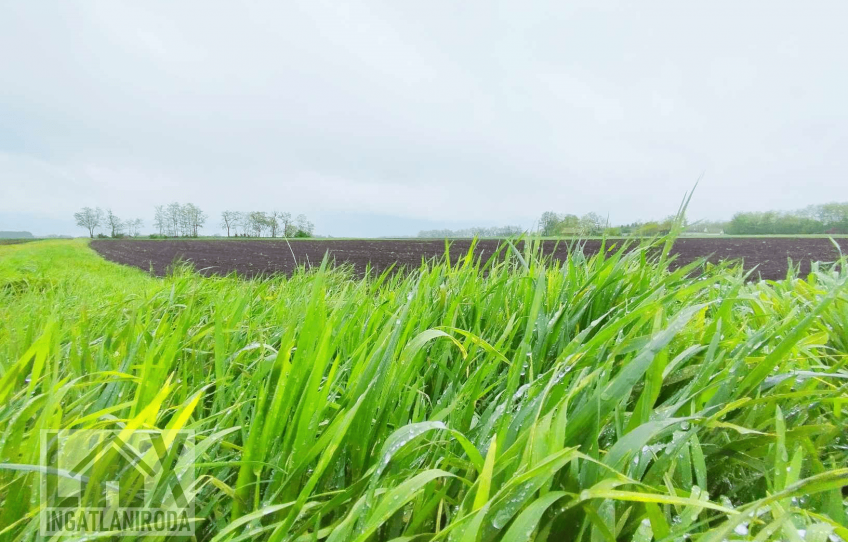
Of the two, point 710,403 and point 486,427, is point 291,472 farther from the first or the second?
point 710,403

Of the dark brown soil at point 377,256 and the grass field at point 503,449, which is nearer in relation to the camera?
the grass field at point 503,449

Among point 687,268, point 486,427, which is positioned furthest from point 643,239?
point 486,427

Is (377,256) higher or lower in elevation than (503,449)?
lower

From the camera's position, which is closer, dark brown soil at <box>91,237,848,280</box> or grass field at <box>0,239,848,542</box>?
grass field at <box>0,239,848,542</box>

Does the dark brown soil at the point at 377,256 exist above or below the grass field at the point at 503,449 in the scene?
below

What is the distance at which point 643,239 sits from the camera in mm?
1783

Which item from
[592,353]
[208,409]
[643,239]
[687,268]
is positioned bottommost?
[208,409]

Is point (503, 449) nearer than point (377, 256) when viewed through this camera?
Yes

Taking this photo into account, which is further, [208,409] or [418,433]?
[208,409]

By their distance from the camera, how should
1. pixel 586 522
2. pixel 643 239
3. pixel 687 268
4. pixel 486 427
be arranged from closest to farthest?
pixel 586 522
pixel 486 427
pixel 687 268
pixel 643 239

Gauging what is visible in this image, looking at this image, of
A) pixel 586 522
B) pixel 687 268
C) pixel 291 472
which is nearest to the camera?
pixel 586 522

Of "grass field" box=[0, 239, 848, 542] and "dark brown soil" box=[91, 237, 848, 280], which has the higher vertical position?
"grass field" box=[0, 239, 848, 542]

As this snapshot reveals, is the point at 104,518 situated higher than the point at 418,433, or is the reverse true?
the point at 418,433

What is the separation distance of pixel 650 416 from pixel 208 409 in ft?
3.96
